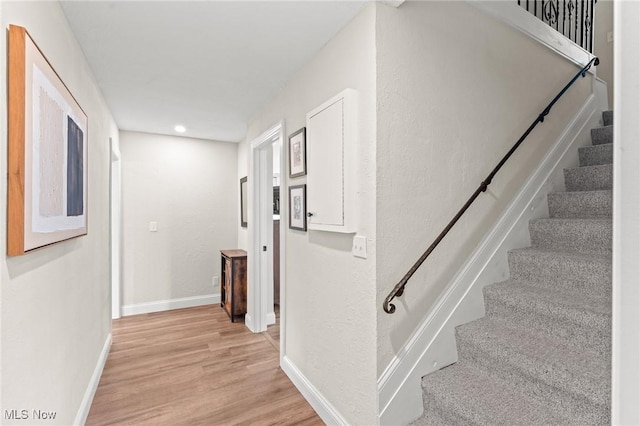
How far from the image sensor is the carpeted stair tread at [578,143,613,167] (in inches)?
95.4

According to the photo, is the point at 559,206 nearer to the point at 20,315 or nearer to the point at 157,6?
the point at 157,6

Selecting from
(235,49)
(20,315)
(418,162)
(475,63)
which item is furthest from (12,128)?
(475,63)

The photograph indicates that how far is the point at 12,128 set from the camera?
103cm

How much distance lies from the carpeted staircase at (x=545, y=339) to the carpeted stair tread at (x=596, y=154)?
271 mm

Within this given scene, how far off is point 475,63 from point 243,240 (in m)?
3.51

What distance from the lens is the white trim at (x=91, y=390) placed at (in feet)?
6.30

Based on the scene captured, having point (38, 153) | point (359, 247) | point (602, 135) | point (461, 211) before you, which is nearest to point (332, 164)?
point (359, 247)

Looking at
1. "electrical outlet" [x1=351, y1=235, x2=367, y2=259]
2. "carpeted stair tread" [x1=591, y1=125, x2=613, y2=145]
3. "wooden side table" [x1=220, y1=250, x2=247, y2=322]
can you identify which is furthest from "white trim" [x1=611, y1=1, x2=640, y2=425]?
"wooden side table" [x1=220, y1=250, x2=247, y2=322]

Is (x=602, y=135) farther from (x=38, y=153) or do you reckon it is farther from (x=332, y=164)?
(x=38, y=153)

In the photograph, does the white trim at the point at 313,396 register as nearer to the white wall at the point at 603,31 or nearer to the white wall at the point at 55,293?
the white wall at the point at 55,293

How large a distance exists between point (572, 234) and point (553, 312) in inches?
24.9

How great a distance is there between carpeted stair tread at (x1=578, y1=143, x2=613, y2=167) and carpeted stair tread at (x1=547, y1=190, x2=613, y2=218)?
438 mm

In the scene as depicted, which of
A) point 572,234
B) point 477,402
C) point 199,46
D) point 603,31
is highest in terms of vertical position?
point 603,31

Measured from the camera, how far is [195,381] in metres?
2.51
